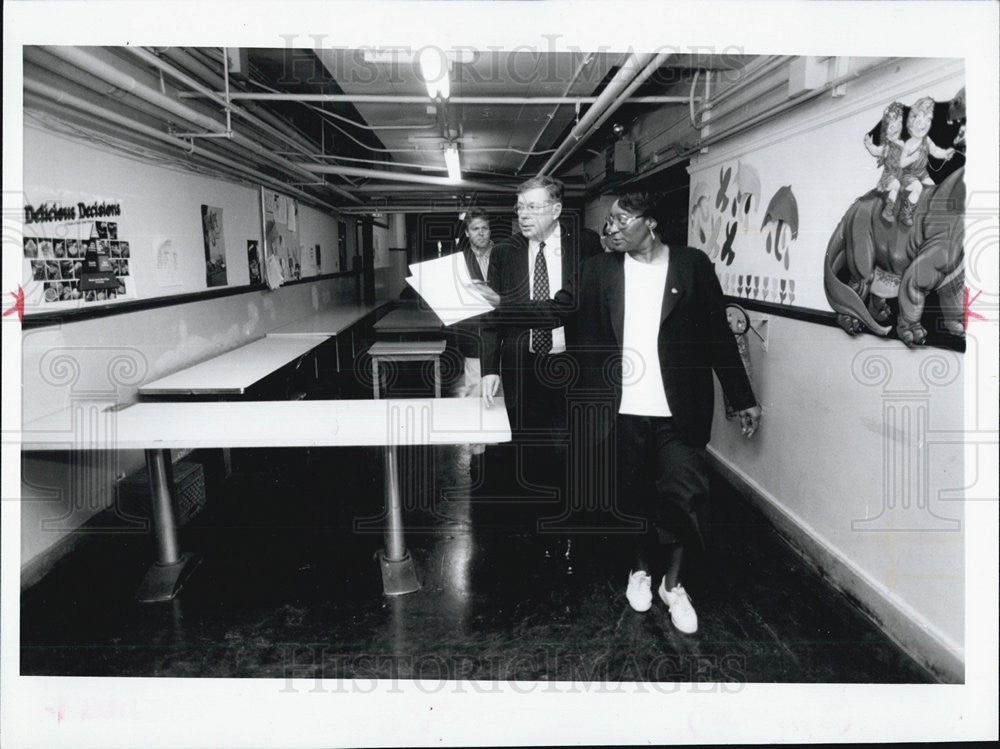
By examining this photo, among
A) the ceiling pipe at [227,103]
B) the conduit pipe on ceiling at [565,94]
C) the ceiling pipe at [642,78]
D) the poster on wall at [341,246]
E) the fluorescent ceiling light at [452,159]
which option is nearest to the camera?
the ceiling pipe at [227,103]

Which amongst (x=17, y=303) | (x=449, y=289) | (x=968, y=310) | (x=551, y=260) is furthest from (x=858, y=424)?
(x=17, y=303)

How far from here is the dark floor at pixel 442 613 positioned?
214 centimetres

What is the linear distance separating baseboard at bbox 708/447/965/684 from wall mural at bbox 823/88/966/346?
35.3 inches

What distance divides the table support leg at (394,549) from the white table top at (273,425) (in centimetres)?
27

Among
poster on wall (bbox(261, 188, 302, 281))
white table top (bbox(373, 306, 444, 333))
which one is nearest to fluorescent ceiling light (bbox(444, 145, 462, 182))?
white table top (bbox(373, 306, 444, 333))

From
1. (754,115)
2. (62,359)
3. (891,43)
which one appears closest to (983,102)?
(891,43)

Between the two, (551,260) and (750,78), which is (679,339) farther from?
(750,78)

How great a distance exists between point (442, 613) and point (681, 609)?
2.87 feet

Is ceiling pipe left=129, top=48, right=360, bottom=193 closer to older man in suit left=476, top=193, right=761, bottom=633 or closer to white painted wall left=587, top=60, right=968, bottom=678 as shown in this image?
older man in suit left=476, top=193, right=761, bottom=633

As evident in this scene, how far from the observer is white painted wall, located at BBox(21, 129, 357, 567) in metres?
2.50

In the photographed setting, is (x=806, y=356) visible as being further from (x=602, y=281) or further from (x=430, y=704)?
(x=430, y=704)

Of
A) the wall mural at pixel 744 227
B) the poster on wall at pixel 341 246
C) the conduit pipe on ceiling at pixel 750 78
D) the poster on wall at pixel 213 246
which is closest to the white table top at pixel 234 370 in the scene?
the poster on wall at pixel 213 246

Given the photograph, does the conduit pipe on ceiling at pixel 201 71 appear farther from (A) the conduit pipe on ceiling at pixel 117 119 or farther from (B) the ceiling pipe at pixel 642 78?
(B) the ceiling pipe at pixel 642 78

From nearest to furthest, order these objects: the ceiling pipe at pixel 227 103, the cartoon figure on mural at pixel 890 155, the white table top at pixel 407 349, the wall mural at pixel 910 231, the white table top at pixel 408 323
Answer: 1. the wall mural at pixel 910 231
2. the cartoon figure on mural at pixel 890 155
3. the ceiling pipe at pixel 227 103
4. the white table top at pixel 407 349
5. the white table top at pixel 408 323
